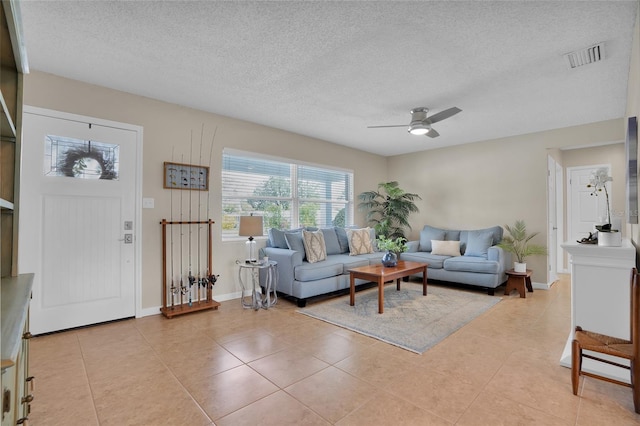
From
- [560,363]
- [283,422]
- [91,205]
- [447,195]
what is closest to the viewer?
[283,422]

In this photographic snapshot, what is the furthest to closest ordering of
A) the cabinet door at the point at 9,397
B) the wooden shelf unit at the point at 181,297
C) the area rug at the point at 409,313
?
the wooden shelf unit at the point at 181,297 → the area rug at the point at 409,313 → the cabinet door at the point at 9,397

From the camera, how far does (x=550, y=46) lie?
97.5 inches

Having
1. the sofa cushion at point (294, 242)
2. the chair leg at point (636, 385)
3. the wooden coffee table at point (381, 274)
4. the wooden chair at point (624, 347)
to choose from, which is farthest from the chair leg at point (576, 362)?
the sofa cushion at point (294, 242)

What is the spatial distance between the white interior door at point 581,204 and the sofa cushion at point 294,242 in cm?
501

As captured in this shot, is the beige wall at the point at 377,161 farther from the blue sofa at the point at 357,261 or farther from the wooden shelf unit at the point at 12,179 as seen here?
the wooden shelf unit at the point at 12,179

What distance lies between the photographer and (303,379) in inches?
85.0

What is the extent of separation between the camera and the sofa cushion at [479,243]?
496 cm

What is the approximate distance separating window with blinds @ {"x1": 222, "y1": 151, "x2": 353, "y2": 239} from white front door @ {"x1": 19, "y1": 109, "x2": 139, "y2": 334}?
1.25 m

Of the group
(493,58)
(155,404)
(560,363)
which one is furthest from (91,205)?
(560,363)

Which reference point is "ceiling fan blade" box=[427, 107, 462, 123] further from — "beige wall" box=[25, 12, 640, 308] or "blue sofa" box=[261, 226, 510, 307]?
"blue sofa" box=[261, 226, 510, 307]

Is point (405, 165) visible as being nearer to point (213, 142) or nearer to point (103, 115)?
point (213, 142)

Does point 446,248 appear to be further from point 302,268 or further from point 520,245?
point 302,268

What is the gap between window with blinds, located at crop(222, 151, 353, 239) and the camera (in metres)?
4.42

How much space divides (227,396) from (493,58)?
3319 millimetres
